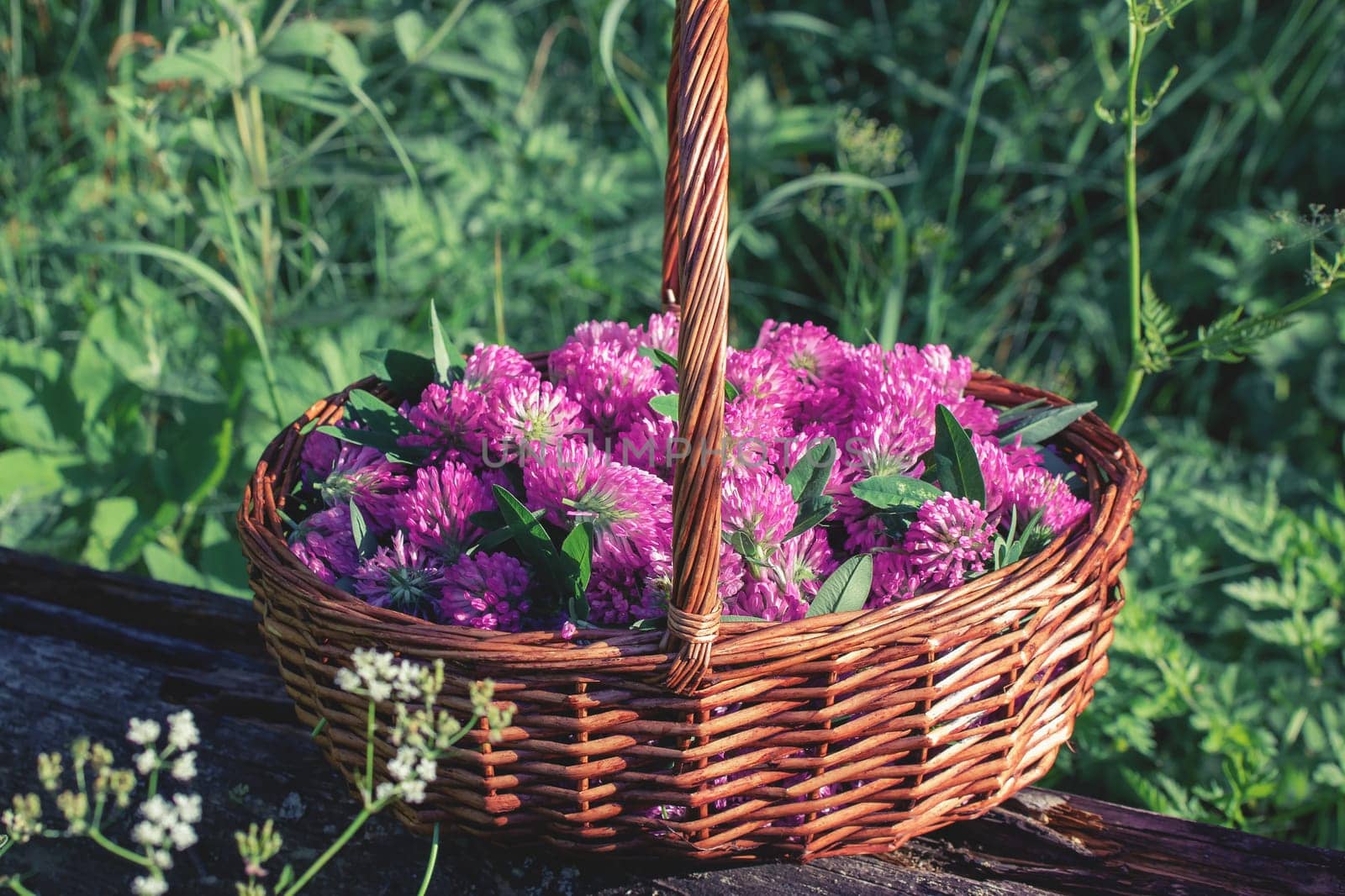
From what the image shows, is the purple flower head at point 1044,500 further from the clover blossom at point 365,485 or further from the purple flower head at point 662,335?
the clover blossom at point 365,485

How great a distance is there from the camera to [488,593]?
35.6 inches

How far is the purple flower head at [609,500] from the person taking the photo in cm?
91

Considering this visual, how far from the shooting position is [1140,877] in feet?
3.30

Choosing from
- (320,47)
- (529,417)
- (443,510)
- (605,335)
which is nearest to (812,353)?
(605,335)

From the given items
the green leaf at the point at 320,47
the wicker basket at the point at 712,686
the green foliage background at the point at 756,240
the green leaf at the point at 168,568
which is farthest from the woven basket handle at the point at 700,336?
the green leaf at the point at 168,568

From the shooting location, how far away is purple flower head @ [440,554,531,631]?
2.95ft

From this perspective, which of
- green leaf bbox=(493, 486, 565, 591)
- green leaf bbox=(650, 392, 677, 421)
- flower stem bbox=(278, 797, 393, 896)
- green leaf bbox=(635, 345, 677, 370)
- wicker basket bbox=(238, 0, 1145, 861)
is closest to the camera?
flower stem bbox=(278, 797, 393, 896)

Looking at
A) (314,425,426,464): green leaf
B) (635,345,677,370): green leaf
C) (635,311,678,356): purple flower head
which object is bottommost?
(314,425,426,464): green leaf

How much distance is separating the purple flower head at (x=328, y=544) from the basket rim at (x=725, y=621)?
0.02 m

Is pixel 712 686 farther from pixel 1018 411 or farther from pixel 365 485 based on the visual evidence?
pixel 1018 411

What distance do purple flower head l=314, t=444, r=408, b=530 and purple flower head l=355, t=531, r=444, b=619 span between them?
75mm

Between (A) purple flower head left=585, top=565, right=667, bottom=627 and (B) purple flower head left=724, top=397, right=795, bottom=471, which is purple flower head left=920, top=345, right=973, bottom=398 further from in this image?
(A) purple flower head left=585, top=565, right=667, bottom=627

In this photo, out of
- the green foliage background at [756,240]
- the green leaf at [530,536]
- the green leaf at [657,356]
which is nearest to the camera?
the green leaf at [530,536]

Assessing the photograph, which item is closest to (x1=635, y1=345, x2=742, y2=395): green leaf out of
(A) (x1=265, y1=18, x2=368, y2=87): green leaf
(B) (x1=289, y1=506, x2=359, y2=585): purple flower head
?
(B) (x1=289, y1=506, x2=359, y2=585): purple flower head
